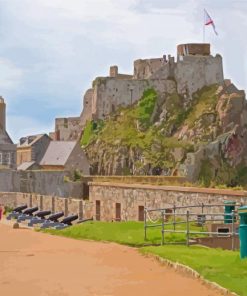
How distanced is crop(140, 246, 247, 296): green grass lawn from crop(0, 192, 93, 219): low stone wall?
20.7 metres

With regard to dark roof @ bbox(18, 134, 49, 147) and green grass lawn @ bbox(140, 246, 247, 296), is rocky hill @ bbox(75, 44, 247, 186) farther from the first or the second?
green grass lawn @ bbox(140, 246, 247, 296)

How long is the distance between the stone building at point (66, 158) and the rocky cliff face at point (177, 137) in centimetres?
514

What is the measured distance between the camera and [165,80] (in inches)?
3044

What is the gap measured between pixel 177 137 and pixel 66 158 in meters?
12.6

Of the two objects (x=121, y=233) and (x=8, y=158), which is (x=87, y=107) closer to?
(x=8, y=158)

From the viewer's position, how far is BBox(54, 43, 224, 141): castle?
76625mm

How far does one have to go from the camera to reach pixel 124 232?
21.5m

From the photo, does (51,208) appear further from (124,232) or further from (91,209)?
(124,232)

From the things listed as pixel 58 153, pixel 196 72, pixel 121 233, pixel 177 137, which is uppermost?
pixel 196 72

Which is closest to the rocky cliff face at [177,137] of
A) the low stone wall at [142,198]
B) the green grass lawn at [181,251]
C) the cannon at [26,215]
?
the cannon at [26,215]

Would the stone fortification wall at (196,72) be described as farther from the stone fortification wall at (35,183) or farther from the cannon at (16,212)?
the cannon at (16,212)

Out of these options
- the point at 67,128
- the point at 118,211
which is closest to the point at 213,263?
the point at 118,211

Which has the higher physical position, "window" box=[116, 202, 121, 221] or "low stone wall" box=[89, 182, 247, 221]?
"low stone wall" box=[89, 182, 247, 221]

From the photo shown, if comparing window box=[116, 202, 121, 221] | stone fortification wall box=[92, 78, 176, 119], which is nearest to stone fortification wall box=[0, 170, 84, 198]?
window box=[116, 202, 121, 221]
